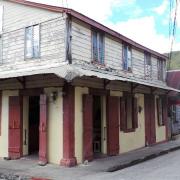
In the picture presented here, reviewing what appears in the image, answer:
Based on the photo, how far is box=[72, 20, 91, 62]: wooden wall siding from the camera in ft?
44.2

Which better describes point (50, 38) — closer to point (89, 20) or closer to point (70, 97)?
point (89, 20)

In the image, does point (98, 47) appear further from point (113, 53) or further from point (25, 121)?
point (25, 121)

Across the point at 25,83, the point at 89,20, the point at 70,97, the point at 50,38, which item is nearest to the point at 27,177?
the point at 70,97

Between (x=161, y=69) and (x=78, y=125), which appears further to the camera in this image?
(x=161, y=69)

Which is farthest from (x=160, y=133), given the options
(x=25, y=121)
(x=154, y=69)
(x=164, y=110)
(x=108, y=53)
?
(x=25, y=121)

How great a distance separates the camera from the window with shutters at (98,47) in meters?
14.8

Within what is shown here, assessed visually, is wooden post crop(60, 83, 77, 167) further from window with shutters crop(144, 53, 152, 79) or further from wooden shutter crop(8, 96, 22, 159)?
window with shutters crop(144, 53, 152, 79)

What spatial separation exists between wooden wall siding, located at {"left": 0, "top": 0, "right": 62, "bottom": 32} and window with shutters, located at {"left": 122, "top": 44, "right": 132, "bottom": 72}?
4.81 m

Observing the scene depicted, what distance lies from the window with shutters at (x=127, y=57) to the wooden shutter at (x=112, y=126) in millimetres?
2517

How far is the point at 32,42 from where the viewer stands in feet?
47.4

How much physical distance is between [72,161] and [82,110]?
1.85 m

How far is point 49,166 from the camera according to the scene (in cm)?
1256

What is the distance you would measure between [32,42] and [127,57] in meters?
5.27

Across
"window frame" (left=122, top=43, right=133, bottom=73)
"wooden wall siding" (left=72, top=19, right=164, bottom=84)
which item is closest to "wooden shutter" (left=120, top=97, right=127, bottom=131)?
"wooden wall siding" (left=72, top=19, right=164, bottom=84)
